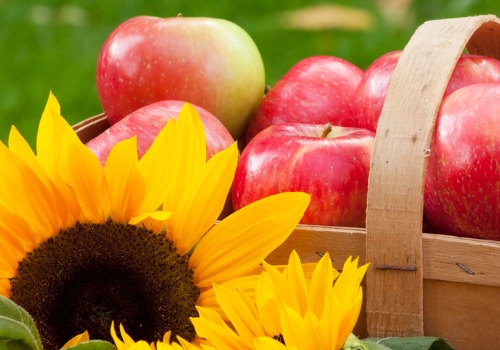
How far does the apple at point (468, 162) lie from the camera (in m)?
1.02

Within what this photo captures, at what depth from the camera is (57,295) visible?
0.93 meters

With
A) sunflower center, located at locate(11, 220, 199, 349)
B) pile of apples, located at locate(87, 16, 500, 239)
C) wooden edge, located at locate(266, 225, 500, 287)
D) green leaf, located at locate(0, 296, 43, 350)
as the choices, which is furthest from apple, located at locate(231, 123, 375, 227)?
green leaf, located at locate(0, 296, 43, 350)

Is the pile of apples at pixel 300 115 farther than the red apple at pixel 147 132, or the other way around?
the red apple at pixel 147 132

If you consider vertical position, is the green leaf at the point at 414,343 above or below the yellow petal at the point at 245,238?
below

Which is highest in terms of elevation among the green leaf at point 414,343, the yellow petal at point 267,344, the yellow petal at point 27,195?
the yellow petal at point 27,195

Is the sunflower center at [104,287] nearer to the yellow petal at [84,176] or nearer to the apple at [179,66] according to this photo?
the yellow petal at [84,176]

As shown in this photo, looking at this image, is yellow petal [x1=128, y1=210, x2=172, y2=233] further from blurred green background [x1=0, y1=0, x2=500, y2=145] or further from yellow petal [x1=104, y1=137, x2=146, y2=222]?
blurred green background [x1=0, y1=0, x2=500, y2=145]

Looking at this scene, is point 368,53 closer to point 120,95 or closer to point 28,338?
point 120,95

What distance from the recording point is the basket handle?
3.12 feet

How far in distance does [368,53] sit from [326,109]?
1421mm

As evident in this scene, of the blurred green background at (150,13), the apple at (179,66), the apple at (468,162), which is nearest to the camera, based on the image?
the apple at (468,162)

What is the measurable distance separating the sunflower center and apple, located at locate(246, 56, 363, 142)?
0.53 m

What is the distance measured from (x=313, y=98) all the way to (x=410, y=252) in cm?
51

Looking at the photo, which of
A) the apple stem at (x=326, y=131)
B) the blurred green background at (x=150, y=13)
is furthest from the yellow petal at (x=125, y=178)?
the blurred green background at (x=150, y=13)
